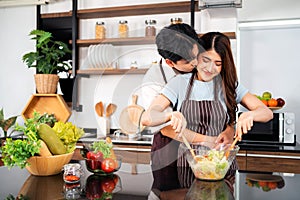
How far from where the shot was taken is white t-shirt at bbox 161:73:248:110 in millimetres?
1126

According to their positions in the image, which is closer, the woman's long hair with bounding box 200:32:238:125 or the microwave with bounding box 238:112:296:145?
the woman's long hair with bounding box 200:32:238:125

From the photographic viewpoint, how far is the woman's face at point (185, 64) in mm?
1052

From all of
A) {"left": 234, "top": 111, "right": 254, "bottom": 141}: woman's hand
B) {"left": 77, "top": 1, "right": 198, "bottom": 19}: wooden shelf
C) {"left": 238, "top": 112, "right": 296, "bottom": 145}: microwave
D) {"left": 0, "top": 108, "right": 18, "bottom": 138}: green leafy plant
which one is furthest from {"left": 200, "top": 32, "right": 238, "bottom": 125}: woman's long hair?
{"left": 0, "top": 108, "right": 18, "bottom": 138}: green leafy plant

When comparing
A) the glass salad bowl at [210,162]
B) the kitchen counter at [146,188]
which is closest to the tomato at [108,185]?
the kitchen counter at [146,188]

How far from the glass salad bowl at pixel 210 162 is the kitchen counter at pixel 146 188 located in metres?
0.02

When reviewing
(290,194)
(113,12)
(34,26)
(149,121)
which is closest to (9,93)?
(34,26)

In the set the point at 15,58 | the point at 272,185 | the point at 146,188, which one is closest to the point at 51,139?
the point at 146,188

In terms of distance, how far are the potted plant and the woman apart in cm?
170

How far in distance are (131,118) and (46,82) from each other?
5.91ft

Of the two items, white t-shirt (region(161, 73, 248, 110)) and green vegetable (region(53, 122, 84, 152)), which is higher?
white t-shirt (region(161, 73, 248, 110))

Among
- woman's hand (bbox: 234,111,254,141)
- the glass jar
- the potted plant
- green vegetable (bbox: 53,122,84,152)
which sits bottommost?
the glass jar

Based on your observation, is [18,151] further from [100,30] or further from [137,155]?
[100,30]

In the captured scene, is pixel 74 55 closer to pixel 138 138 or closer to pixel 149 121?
pixel 138 138

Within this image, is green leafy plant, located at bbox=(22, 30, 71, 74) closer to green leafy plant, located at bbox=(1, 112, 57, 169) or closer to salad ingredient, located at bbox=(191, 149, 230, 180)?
green leafy plant, located at bbox=(1, 112, 57, 169)
